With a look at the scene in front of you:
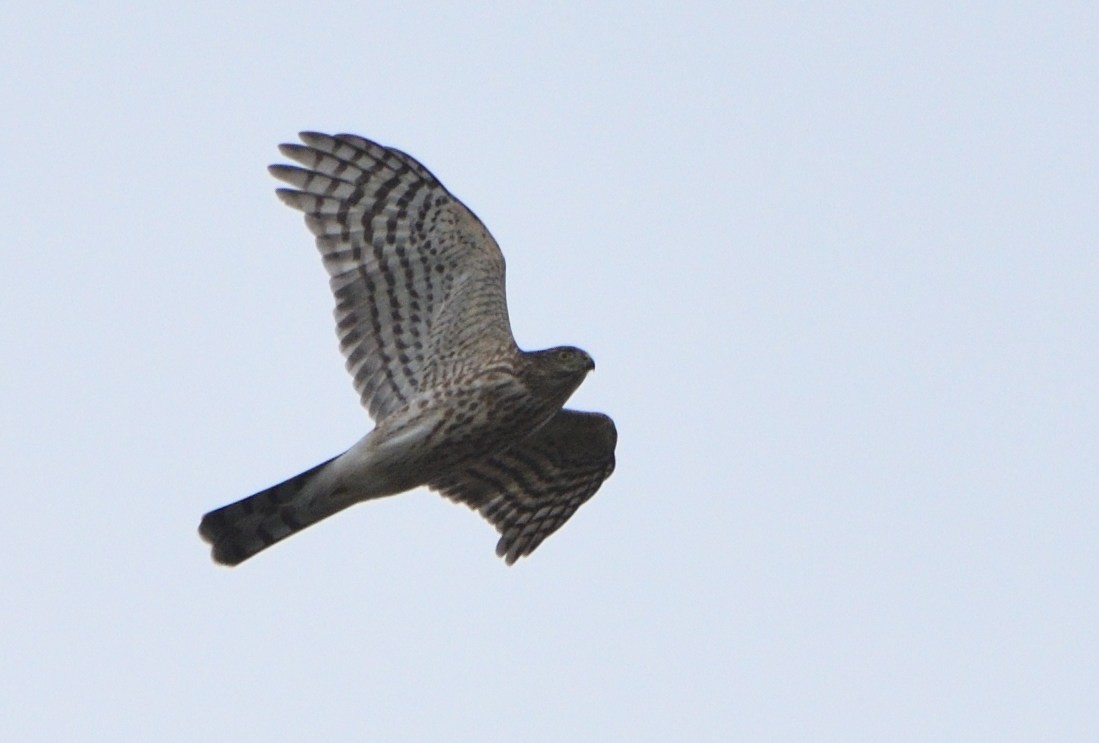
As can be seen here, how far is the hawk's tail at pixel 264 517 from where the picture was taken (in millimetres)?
9492

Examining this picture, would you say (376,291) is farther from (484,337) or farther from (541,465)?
(541,465)

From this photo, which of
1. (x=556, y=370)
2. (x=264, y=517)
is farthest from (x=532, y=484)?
(x=264, y=517)

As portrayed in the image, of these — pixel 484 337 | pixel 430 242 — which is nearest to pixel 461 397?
pixel 484 337

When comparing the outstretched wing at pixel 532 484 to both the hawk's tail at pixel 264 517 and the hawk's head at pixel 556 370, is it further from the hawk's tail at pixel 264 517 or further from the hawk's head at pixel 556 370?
the hawk's tail at pixel 264 517

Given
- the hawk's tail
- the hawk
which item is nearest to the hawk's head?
the hawk

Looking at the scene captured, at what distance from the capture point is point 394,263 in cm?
1024

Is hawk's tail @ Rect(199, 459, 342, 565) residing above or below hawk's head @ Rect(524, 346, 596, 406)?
below

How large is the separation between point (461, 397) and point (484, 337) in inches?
21.1

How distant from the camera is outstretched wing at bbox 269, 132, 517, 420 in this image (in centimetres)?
1003

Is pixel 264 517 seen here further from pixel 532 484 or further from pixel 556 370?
pixel 532 484

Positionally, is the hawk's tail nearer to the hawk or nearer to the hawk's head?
the hawk

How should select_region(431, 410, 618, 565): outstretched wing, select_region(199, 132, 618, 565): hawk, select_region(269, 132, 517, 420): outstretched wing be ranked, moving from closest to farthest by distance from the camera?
select_region(199, 132, 618, 565): hawk → select_region(269, 132, 517, 420): outstretched wing → select_region(431, 410, 618, 565): outstretched wing

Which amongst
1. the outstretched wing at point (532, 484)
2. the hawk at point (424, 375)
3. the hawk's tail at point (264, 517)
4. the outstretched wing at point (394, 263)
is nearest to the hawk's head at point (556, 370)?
the hawk at point (424, 375)

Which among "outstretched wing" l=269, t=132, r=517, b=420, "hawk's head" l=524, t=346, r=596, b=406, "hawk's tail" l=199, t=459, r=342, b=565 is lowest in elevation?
"hawk's tail" l=199, t=459, r=342, b=565
